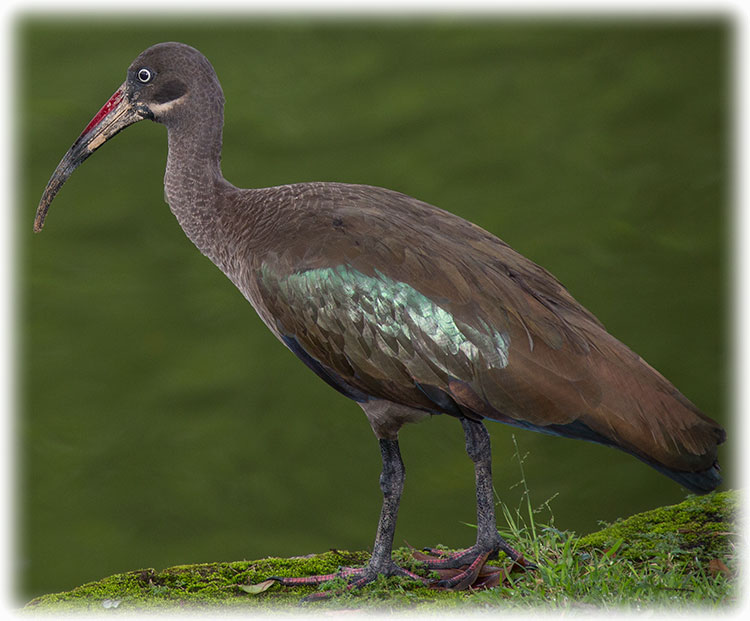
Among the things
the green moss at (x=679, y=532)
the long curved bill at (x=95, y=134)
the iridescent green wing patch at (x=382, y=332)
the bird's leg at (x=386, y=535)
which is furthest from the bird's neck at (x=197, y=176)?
the green moss at (x=679, y=532)

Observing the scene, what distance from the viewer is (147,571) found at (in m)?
5.18

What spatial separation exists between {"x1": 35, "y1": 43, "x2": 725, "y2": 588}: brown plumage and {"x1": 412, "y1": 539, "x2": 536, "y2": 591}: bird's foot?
1 cm

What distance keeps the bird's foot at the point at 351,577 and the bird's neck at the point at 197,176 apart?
1.62 metres

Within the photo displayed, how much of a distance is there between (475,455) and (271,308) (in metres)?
1.20

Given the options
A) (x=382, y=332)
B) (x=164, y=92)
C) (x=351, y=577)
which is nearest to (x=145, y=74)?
(x=164, y=92)

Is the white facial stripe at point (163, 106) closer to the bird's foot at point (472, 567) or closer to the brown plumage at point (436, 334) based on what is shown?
the brown plumage at point (436, 334)

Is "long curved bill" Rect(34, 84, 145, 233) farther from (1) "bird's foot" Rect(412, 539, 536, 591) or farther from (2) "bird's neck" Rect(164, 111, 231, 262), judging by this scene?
(1) "bird's foot" Rect(412, 539, 536, 591)

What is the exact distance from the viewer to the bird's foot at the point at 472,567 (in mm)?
4785

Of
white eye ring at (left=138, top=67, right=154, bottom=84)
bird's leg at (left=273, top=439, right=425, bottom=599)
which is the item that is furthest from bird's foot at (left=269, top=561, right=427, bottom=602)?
white eye ring at (left=138, top=67, right=154, bottom=84)

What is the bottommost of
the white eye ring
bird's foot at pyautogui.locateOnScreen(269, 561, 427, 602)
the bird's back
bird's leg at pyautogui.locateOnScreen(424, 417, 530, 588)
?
bird's foot at pyautogui.locateOnScreen(269, 561, 427, 602)

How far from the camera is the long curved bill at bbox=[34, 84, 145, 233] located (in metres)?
5.32

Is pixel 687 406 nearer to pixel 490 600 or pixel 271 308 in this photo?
pixel 490 600

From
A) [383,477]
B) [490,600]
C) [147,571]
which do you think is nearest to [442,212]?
[383,477]

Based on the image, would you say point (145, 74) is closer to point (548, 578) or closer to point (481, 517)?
point (481, 517)
